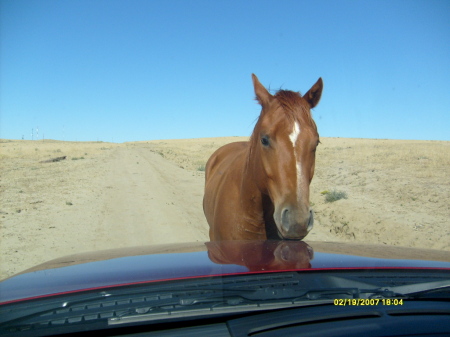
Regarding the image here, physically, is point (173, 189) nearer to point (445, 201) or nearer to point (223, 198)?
point (445, 201)

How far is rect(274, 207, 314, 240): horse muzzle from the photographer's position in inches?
115

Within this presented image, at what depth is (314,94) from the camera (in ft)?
13.0

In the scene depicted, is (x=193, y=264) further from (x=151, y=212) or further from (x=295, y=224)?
(x=151, y=212)

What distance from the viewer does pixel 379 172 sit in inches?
645

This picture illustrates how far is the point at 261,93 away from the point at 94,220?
7.27 meters

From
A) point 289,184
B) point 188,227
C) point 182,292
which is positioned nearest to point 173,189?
point 188,227

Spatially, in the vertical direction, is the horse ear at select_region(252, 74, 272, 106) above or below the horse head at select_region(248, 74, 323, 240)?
above

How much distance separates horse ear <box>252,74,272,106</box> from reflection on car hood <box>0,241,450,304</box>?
5.09 feet

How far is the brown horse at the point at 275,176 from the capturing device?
3031 millimetres

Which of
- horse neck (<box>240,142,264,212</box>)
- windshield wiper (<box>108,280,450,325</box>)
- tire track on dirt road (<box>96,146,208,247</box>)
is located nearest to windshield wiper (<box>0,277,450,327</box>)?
windshield wiper (<box>108,280,450,325</box>)

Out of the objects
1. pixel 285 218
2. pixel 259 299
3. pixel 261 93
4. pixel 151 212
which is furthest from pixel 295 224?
pixel 151 212

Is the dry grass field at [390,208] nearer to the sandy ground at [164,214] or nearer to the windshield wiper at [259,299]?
the sandy ground at [164,214]

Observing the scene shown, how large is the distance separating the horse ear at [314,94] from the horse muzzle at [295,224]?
1430 millimetres

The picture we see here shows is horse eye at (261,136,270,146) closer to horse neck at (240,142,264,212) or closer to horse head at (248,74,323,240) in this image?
horse head at (248,74,323,240)
